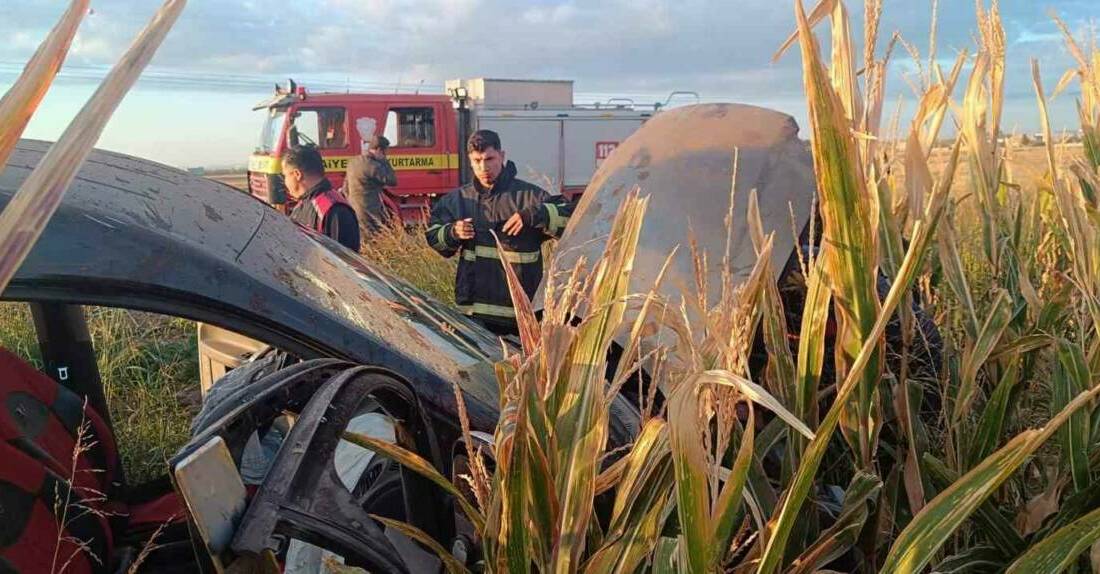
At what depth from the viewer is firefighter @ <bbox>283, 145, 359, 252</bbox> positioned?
15.8ft

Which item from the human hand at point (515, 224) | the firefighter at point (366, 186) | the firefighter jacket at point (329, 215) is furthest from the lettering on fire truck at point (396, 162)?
the human hand at point (515, 224)

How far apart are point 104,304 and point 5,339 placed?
4714 millimetres

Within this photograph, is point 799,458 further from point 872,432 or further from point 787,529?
point 787,529

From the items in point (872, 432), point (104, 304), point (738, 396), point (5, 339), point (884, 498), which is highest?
point (104, 304)

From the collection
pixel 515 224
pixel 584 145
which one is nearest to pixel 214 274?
pixel 515 224

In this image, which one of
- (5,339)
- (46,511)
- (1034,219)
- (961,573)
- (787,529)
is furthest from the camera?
(5,339)

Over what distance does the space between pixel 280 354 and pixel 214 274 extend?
712 millimetres

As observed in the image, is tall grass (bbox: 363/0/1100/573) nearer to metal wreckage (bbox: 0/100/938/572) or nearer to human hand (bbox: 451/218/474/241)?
metal wreckage (bbox: 0/100/938/572)

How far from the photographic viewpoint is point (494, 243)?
4359mm

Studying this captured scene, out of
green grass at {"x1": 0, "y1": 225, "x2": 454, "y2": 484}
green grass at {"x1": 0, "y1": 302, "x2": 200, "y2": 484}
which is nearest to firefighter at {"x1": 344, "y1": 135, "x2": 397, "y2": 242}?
green grass at {"x1": 0, "y1": 225, "x2": 454, "y2": 484}

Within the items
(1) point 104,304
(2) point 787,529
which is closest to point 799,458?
(2) point 787,529

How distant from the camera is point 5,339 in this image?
16.9 feet

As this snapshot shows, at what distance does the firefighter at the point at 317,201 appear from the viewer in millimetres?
4820

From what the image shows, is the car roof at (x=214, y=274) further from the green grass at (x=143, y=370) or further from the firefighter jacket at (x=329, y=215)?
the firefighter jacket at (x=329, y=215)
